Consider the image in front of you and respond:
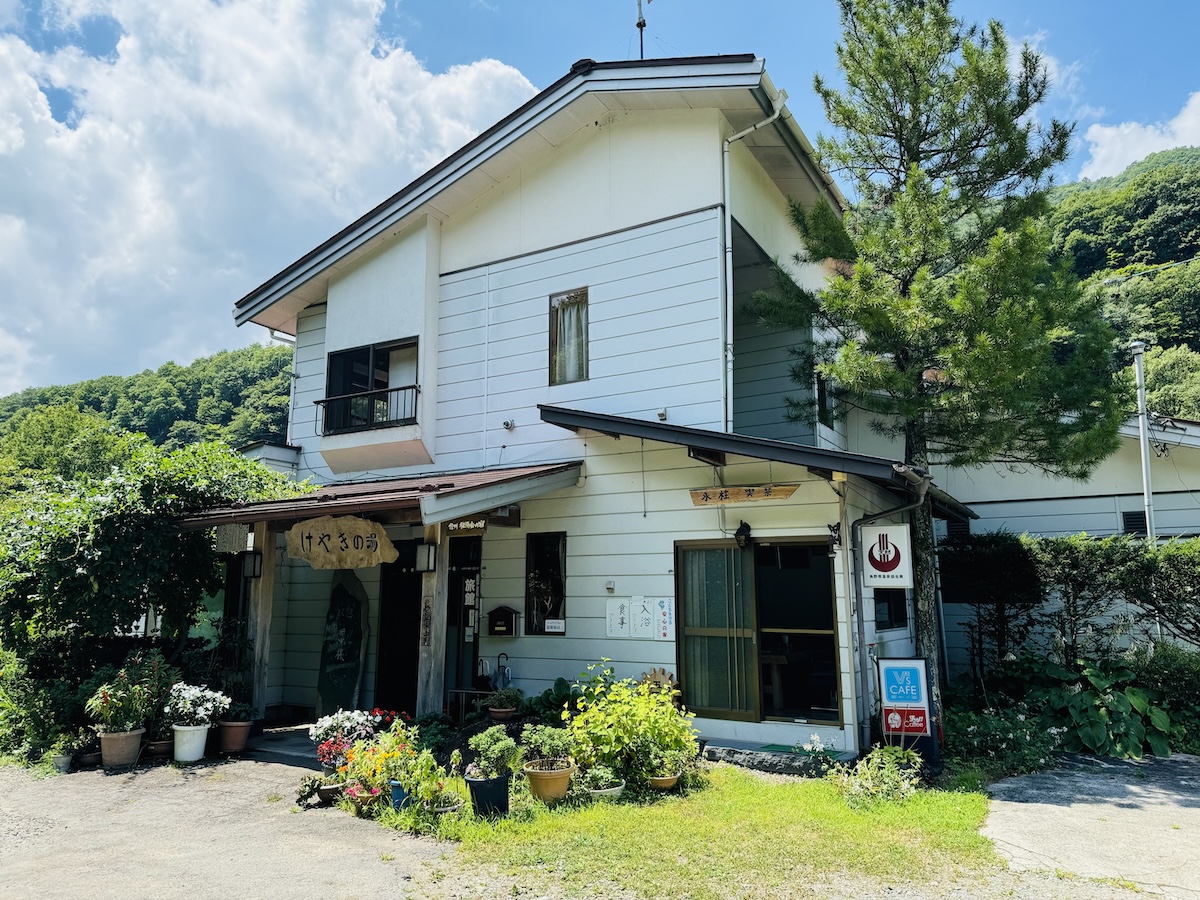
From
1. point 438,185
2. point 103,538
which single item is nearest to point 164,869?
point 103,538

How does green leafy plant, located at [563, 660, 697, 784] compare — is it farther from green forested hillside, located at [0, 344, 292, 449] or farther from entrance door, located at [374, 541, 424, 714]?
green forested hillside, located at [0, 344, 292, 449]

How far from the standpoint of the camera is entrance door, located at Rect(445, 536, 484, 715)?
1047cm

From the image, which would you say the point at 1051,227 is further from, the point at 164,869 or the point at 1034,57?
the point at 164,869

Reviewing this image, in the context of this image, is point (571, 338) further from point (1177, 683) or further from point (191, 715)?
point (1177, 683)

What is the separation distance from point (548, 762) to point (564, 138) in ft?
27.8

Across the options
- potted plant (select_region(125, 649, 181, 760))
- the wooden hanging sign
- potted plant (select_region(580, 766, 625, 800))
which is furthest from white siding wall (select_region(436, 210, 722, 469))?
potted plant (select_region(125, 649, 181, 760))

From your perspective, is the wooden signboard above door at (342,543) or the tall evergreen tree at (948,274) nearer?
the tall evergreen tree at (948,274)

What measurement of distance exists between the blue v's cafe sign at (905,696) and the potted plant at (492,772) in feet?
12.6

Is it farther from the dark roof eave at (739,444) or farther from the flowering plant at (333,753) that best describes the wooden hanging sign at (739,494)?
the flowering plant at (333,753)

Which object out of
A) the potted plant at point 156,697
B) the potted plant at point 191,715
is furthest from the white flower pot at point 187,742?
the potted plant at point 156,697

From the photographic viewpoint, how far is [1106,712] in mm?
8883

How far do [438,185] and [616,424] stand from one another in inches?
206

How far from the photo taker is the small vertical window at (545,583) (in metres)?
9.70

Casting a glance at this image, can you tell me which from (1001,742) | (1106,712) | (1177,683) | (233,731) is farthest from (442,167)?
(1177,683)
